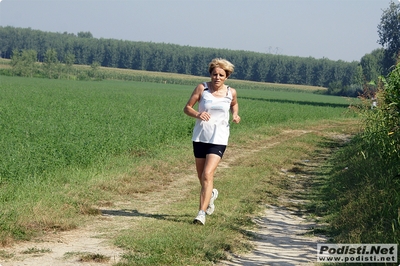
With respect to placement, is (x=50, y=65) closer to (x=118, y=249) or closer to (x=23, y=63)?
(x=23, y=63)

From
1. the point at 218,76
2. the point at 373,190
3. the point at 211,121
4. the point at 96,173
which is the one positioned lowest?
the point at 96,173

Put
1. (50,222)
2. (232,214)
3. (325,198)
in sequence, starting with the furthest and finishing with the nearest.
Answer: (325,198)
(232,214)
(50,222)

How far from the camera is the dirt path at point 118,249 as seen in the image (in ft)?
21.8

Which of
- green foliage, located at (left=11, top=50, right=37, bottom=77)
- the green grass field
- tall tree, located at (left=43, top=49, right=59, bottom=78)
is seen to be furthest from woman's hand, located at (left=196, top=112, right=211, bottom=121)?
tall tree, located at (left=43, top=49, right=59, bottom=78)

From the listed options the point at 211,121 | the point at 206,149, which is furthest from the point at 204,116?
the point at 206,149

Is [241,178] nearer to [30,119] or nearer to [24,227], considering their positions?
[24,227]

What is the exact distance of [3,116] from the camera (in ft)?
63.9

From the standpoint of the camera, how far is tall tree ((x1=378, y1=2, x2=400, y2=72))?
6706 centimetres

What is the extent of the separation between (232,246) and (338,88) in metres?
111

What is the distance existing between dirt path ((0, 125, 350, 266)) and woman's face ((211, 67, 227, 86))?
198cm

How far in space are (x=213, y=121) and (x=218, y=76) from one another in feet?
1.93

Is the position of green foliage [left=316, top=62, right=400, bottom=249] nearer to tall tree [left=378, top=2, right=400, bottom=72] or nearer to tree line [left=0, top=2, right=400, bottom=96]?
tall tree [left=378, top=2, right=400, bottom=72]

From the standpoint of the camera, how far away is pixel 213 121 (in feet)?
28.2

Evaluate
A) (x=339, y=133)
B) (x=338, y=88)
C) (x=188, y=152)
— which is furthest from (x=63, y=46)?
(x=188, y=152)
